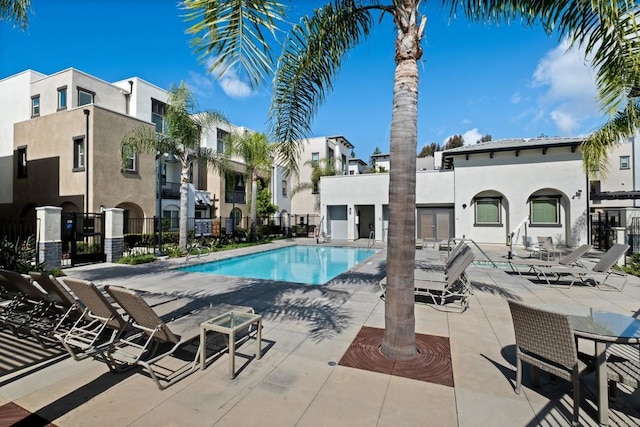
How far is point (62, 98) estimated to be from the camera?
65.7 feet

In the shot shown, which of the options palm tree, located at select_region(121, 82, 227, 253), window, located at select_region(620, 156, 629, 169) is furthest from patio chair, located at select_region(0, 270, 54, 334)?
window, located at select_region(620, 156, 629, 169)

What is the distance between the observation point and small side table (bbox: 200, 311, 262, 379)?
138 inches

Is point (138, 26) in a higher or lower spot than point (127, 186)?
higher

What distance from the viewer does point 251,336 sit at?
464 cm

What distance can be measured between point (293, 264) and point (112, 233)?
7.72 metres

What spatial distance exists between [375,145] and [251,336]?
5858 centimetres

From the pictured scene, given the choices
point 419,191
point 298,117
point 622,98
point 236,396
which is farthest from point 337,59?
point 419,191

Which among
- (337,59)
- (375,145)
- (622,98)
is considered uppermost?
(375,145)

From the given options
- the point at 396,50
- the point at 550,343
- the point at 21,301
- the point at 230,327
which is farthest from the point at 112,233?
the point at 550,343

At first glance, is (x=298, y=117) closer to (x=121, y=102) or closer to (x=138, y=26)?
(x=138, y=26)

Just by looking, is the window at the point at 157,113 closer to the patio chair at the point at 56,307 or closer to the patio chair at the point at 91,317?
the patio chair at the point at 56,307

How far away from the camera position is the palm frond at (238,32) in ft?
9.29

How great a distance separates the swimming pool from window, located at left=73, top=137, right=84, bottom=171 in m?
10.6

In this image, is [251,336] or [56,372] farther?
[251,336]
